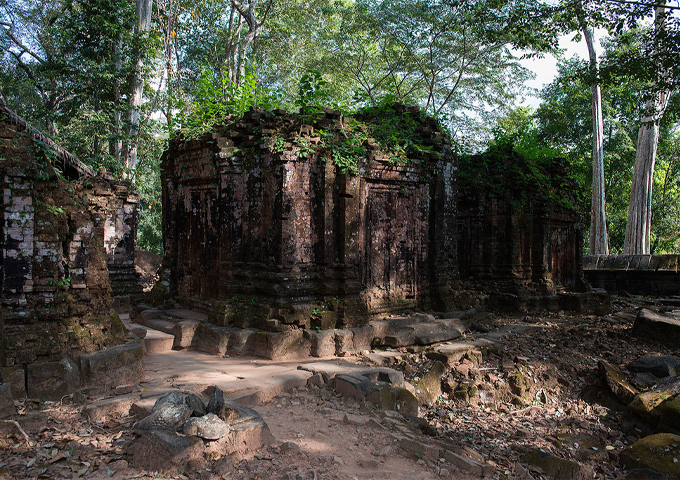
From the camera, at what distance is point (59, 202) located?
4812 millimetres

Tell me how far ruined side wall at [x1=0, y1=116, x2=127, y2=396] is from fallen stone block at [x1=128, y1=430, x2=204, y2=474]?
1.70m

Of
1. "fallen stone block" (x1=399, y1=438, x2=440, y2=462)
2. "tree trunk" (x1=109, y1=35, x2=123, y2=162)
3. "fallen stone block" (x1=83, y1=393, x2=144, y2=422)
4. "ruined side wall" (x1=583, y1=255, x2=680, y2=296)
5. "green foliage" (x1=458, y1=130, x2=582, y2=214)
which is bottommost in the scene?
"fallen stone block" (x1=399, y1=438, x2=440, y2=462)

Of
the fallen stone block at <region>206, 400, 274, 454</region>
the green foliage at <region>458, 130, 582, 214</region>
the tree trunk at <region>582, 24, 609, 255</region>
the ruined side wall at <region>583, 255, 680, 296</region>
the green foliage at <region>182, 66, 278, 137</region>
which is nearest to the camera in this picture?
the fallen stone block at <region>206, 400, 274, 454</region>

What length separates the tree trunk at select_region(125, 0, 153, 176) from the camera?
14.6 m

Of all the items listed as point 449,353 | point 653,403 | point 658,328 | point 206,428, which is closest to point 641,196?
point 658,328

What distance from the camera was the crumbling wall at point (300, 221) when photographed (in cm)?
716

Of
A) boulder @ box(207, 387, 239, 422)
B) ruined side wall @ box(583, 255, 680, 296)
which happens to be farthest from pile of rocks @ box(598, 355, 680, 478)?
ruined side wall @ box(583, 255, 680, 296)

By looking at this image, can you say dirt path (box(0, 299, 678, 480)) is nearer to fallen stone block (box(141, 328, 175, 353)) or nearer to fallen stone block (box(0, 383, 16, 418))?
fallen stone block (box(0, 383, 16, 418))

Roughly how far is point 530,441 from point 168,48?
15.5 m

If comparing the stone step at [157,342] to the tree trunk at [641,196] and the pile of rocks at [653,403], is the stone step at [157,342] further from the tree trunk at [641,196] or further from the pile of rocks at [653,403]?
the tree trunk at [641,196]

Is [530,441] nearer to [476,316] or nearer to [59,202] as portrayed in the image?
[476,316]

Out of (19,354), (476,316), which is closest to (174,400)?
(19,354)

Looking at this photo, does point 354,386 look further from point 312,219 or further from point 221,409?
point 312,219

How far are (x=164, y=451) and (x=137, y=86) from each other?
14474 mm
